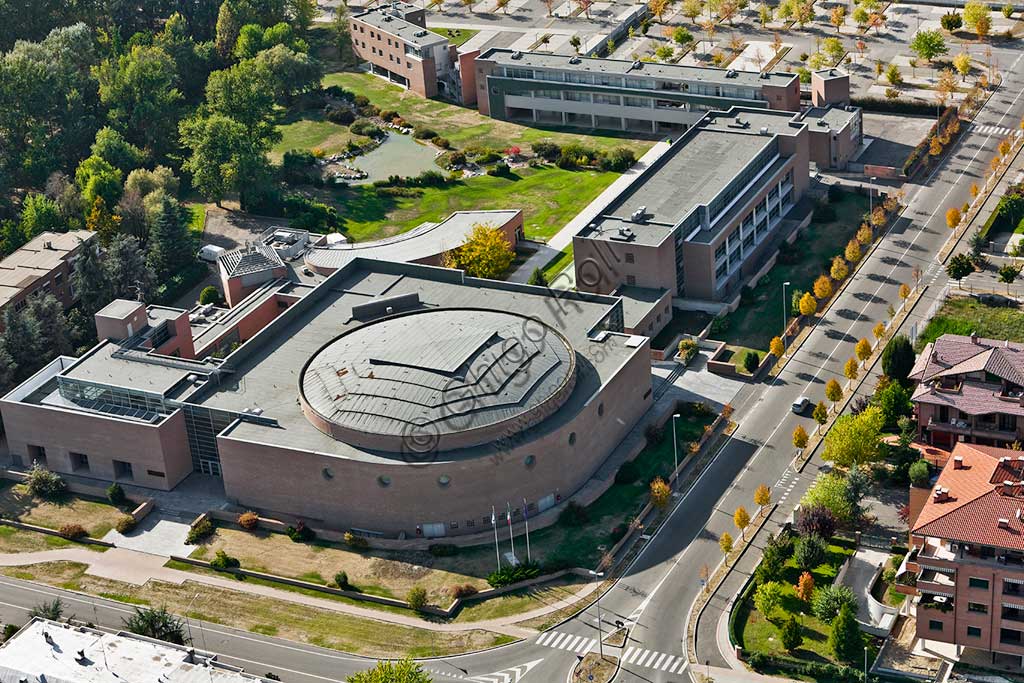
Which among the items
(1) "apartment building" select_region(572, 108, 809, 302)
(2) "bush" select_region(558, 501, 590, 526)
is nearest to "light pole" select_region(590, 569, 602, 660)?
(2) "bush" select_region(558, 501, 590, 526)

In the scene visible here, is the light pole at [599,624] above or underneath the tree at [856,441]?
underneath

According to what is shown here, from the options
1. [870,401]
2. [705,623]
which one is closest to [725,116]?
[870,401]

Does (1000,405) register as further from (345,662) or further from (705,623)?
(345,662)

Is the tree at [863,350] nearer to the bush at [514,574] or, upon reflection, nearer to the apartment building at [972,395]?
the apartment building at [972,395]

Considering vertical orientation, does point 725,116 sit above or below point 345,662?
above

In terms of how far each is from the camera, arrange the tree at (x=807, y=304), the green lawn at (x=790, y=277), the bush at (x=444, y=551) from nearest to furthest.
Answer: the bush at (x=444, y=551) < the tree at (x=807, y=304) < the green lawn at (x=790, y=277)

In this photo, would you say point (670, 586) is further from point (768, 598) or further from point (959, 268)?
point (959, 268)

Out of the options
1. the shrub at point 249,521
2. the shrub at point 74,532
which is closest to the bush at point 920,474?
the shrub at point 249,521
